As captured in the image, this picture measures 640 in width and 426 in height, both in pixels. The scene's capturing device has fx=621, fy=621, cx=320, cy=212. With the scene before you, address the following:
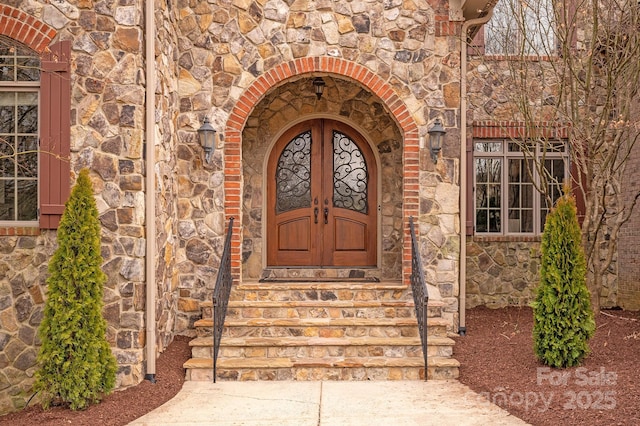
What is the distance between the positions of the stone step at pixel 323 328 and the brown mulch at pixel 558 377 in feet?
1.77

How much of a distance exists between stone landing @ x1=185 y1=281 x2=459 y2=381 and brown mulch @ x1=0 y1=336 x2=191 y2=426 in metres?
0.25

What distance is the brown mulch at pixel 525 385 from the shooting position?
459 centimetres

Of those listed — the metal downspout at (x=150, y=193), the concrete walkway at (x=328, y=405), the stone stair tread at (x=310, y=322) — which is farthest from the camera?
the stone stair tread at (x=310, y=322)

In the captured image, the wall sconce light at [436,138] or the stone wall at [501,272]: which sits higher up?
the wall sconce light at [436,138]

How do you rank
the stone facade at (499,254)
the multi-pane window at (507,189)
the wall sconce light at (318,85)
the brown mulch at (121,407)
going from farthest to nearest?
the multi-pane window at (507,189) → the stone facade at (499,254) → the wall sconce light at (318,85) → the brown mulch at (121,407)

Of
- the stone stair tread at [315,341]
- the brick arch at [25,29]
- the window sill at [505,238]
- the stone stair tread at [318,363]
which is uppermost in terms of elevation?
the brick arch at [25,29]

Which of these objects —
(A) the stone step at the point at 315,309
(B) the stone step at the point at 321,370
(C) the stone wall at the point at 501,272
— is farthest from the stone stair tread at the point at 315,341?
(C) the stone wall at the point at 501,272

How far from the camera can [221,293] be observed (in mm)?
6438

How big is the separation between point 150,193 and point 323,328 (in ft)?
7.43

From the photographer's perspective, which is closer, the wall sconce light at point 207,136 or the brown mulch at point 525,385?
the brown mulch at point 525,385

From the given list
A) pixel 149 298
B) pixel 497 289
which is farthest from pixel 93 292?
pixel 497 289

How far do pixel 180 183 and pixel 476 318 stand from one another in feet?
14.2

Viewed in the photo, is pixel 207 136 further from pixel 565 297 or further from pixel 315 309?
pixel 565 297

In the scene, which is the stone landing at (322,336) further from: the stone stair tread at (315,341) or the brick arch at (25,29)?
the brick arch at (25,29)
